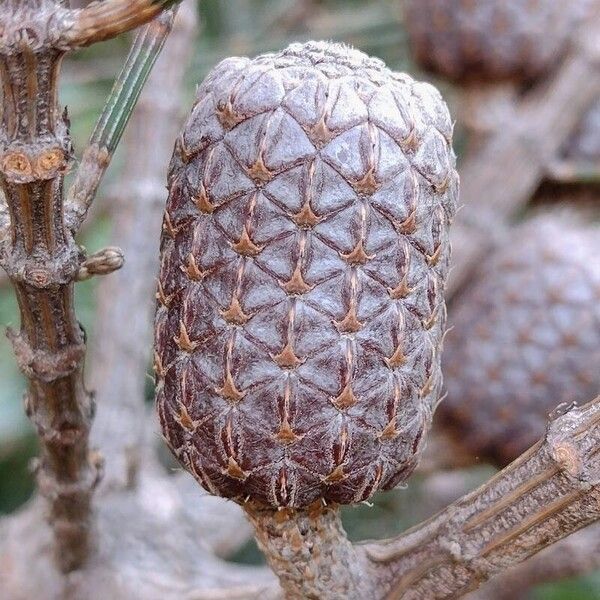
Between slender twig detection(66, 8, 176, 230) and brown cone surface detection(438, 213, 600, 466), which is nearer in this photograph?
slender twig detection(66, 8, 176, 230)

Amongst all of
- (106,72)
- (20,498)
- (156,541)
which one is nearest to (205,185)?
(156,541)

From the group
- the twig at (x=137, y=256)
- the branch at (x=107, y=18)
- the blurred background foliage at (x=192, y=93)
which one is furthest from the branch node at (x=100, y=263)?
the blurred background foliage at (x=192, y=93)

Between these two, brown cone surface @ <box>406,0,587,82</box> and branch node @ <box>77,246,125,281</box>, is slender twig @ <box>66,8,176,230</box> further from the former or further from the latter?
brown cone surface @ <box>406,0,587,82</box>

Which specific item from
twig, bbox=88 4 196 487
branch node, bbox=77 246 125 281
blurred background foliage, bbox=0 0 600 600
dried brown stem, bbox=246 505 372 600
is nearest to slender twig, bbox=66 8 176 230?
branch node, bbox=77 246 125 281

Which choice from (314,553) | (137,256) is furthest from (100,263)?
(137,256)

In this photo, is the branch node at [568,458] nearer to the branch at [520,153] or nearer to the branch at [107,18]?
the branch at [107,18]

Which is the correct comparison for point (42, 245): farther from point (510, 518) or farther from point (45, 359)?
point (510, 518)

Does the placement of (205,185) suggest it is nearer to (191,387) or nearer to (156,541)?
(191,387)

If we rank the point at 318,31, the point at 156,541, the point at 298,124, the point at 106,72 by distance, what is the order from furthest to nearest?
the point at 318,31 → the point at 106,72 → the point at 156,541 → the point at 298,124
